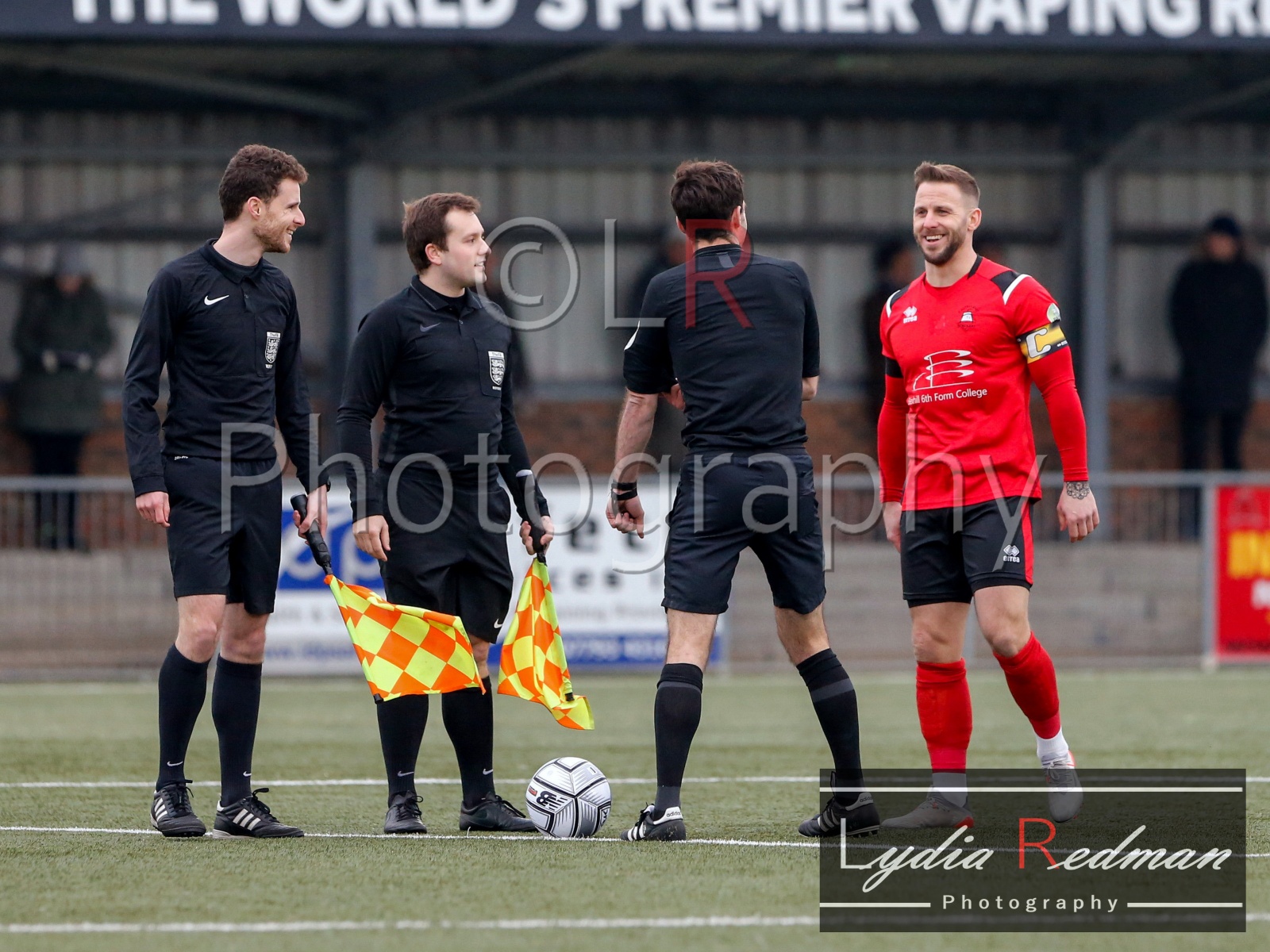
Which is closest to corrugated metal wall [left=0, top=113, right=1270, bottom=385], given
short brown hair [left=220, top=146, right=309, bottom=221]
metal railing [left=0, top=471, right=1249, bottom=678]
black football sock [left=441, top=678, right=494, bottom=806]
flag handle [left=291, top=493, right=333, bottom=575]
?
metal railing [left=0, top=471, right=1249, bottom=678]

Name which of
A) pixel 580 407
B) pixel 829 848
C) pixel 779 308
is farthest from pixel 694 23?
pixel 829 848

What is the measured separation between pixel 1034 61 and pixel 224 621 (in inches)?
504

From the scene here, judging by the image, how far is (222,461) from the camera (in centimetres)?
648

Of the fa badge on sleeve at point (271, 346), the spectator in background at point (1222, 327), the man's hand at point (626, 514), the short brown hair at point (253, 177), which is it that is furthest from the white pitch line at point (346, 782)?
the spectator in background at point (1222, 327)

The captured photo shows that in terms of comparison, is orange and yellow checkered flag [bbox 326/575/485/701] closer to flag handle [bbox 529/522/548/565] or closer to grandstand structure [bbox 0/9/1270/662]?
flag handle [bbox 529/522/548/565]

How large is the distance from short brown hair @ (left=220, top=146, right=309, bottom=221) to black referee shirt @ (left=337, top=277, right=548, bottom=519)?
54 cm

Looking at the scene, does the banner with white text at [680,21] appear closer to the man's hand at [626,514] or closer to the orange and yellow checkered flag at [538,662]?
the orange and yellow checkered flag at [538,662]

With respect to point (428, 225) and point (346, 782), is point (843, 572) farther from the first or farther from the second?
point (428, 225)

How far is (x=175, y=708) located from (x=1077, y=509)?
10.1 feet

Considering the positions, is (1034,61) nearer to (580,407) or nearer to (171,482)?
(580,407)

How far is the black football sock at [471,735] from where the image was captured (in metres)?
6.68

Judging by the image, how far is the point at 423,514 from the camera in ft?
21.7

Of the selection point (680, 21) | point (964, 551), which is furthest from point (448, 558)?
point (680, 21)

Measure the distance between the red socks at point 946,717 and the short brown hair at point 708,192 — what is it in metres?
1.68
